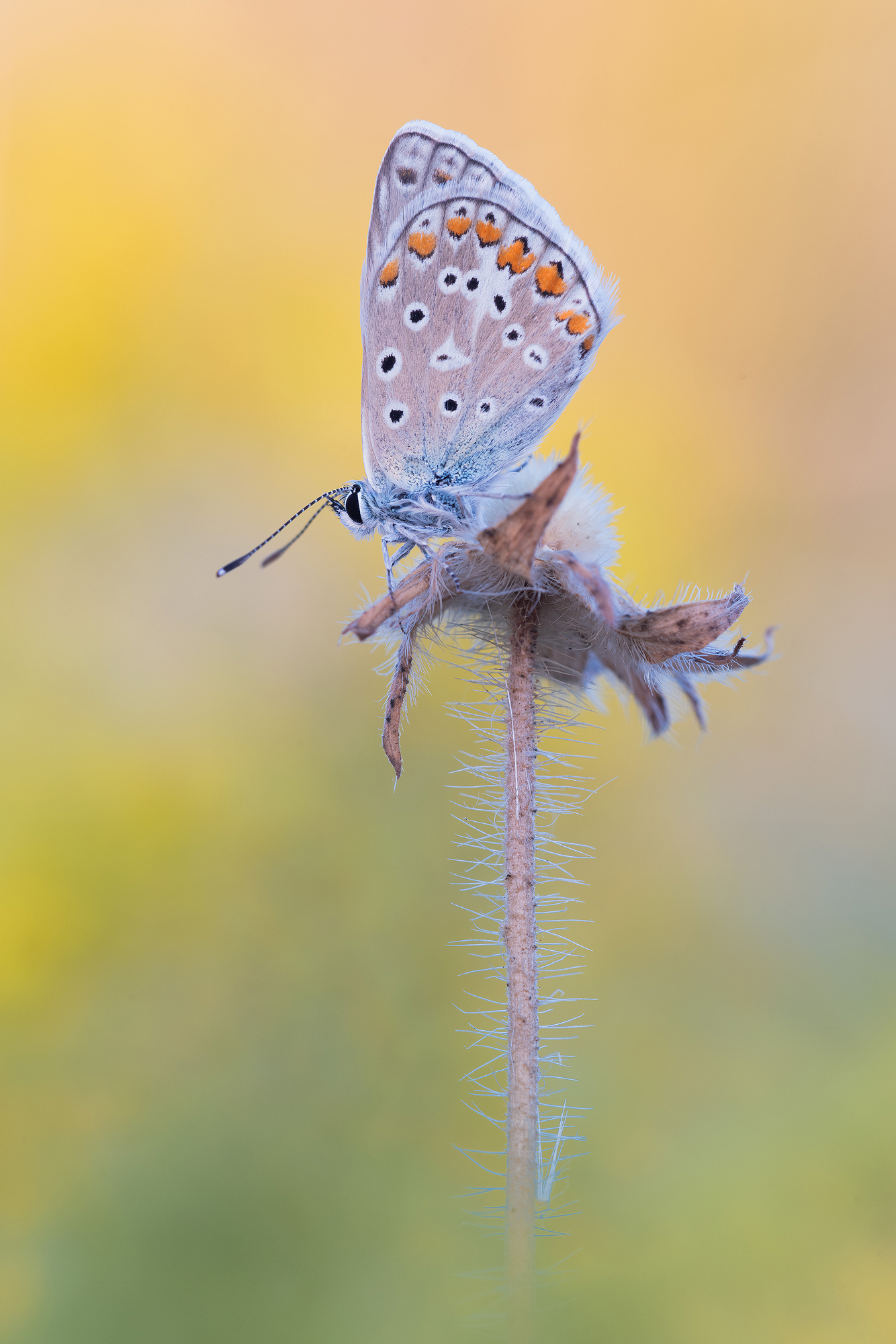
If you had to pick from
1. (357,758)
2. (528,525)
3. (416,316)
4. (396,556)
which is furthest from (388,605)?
(357,758)

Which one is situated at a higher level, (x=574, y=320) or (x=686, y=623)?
(x=574, y=320)

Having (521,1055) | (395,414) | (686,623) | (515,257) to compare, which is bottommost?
(521,1055)

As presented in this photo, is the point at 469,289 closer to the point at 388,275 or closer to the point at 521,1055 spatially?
the point at 388,275

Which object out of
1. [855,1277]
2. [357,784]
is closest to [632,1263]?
[855,1277]

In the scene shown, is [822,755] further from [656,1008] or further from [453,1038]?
[453,1038]

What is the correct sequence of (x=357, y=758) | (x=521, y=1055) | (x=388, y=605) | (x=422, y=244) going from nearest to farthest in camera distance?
(x=521, y=1055) < (x=388, y=605) < (x=422, y=244) < (x=357, y=758)

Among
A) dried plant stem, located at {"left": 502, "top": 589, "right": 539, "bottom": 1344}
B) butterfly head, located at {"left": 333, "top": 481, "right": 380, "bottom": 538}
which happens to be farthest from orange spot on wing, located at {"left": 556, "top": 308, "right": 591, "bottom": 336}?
dried plant stem, located at {"left": 502, "top": 589, "right": 539, "bottom": 1344}

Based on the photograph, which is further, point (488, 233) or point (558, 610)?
point (488, 233)

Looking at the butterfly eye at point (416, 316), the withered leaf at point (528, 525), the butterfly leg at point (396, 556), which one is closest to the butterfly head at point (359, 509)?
the butterfly leg at point (396, 556)
